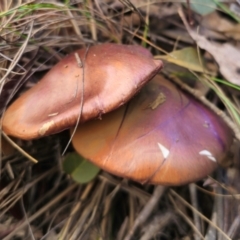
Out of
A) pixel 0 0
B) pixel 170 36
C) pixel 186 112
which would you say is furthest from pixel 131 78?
pixel 0 0

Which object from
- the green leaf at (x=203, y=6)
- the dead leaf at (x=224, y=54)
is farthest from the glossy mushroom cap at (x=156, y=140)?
the green leaf at (x=203, y=6)

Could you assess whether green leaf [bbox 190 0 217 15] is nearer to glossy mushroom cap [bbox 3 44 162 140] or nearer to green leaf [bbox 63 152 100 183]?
glossy mushroom cap [bbox 3 44 162 140]

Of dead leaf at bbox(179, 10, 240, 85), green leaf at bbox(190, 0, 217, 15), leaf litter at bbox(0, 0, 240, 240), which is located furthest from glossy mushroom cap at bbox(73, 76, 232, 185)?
green leaf at bbox(190, 0, 217, 15)

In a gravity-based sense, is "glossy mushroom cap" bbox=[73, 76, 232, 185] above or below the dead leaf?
below

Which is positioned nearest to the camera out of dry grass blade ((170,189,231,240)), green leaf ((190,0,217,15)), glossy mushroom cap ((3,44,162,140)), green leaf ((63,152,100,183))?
glossy mushroom cap ((3,44,162,140))

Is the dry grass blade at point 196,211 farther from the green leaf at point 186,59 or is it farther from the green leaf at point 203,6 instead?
the green leaf at point 203,6

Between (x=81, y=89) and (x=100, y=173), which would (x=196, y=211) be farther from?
(x=81, y=89)

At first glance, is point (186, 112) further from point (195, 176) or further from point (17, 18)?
point (17, 18)
